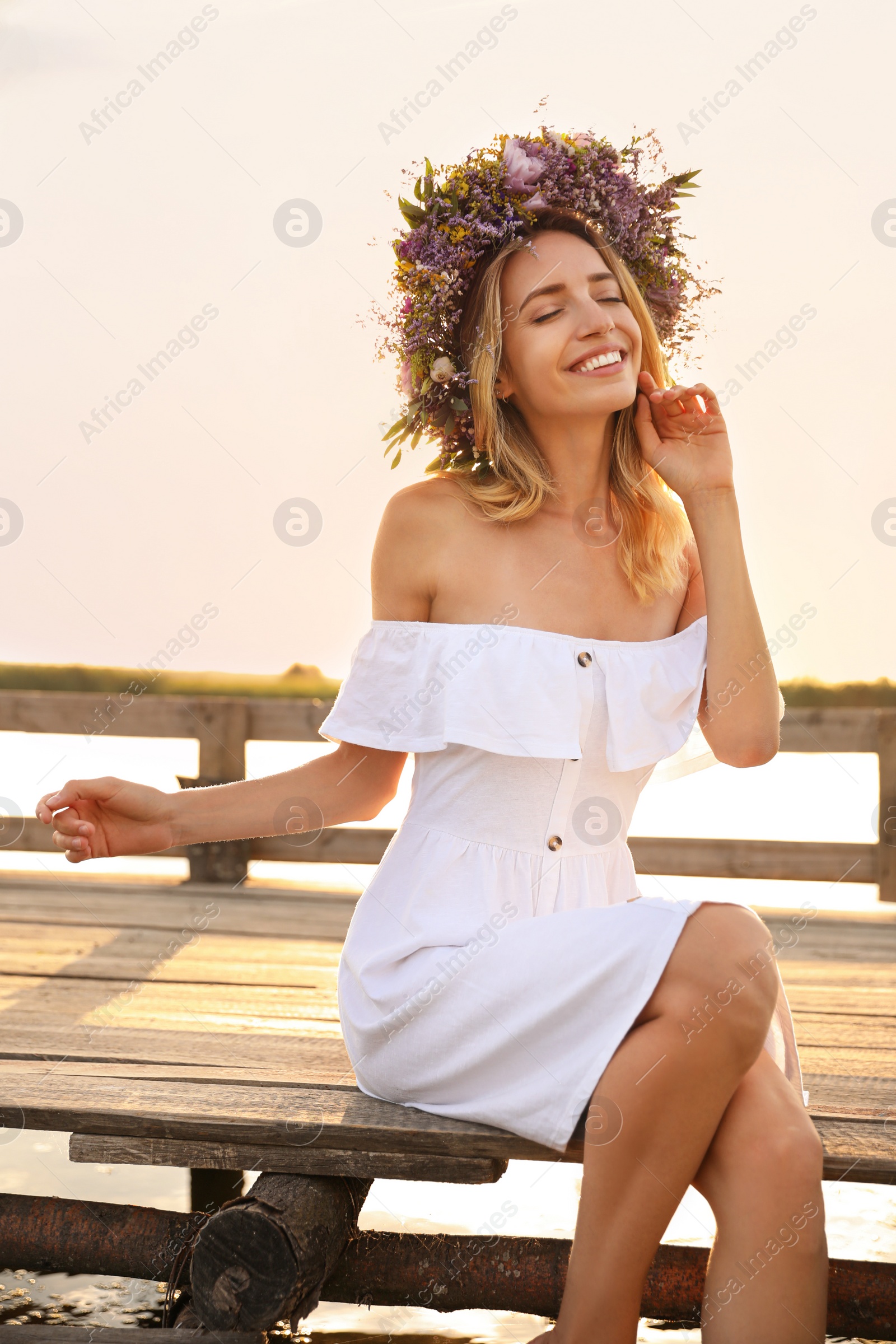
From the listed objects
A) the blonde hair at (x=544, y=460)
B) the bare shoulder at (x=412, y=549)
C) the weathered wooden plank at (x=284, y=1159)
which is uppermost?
the blonde hair at (x=544, y=460)

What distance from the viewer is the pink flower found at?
231cm

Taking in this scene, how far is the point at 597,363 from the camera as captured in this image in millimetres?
2188

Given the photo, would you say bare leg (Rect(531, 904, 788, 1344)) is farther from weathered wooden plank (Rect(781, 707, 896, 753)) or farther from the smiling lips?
weathered wooden plank (Rect(781, 707, 896, 753))

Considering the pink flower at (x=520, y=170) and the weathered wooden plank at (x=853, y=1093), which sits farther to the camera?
the pink flower at (x=520, y=170)

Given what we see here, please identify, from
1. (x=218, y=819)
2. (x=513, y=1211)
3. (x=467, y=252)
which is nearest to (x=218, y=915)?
(x=513, y=1211)

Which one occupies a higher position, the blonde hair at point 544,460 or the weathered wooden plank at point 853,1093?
the blonde hair at point 544,460

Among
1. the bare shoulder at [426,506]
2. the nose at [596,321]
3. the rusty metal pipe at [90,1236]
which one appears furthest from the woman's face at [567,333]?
the rusty metal pipe at [90,1236]

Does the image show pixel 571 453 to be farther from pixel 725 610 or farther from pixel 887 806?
pixel 887 806

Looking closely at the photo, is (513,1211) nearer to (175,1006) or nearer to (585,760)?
(175,1006)

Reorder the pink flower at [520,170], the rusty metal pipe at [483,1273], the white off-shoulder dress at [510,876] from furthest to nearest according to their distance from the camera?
the pink flower at [520,170]
the rusty metal pipe at [483,1273]
the white off-shoulder dress at [510,876]

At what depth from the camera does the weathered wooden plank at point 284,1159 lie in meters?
1.74

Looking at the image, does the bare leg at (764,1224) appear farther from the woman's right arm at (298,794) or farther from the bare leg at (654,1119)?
the woman's right arm at (298,794)

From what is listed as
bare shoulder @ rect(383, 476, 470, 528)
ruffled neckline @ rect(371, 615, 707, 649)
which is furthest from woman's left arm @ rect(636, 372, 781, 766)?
bare shoulder @ rect(383, 476, 470, 528)

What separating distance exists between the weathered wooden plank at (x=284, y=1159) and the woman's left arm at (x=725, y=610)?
2.70ft
